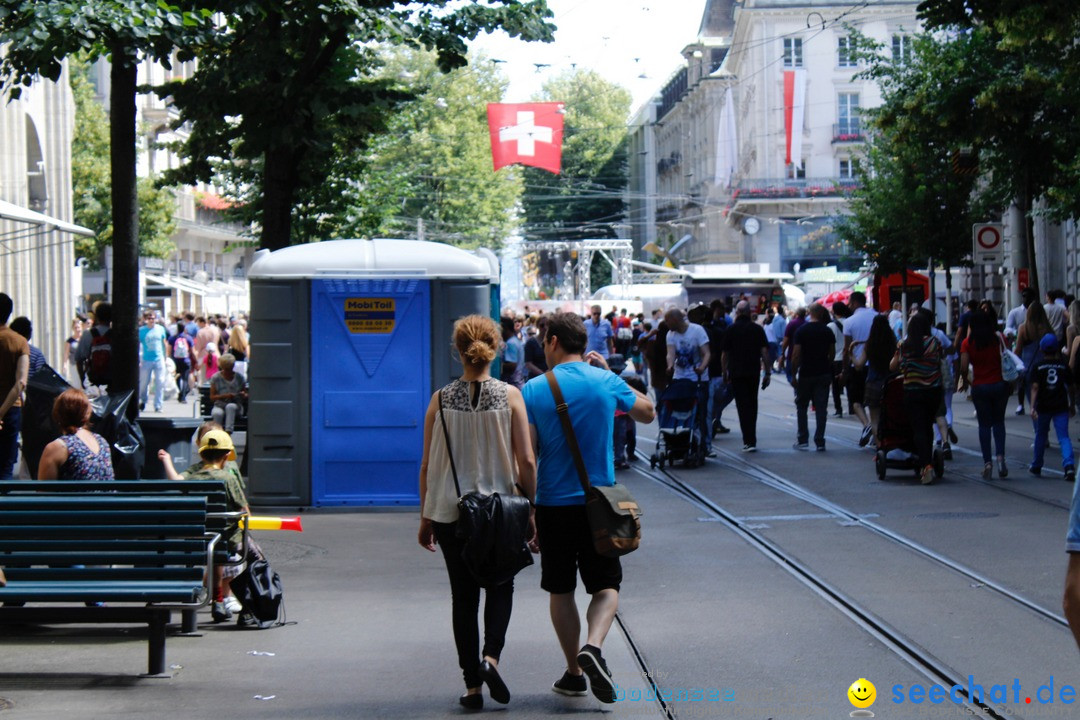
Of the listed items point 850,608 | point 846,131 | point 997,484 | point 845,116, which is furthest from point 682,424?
point 845,116

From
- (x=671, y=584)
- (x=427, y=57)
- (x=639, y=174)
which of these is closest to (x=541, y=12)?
(x=671, y=584)

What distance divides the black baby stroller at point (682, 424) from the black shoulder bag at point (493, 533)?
34.3 ft

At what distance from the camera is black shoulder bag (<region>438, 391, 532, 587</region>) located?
20.8ft

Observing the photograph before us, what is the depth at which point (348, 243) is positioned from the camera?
45.2ft

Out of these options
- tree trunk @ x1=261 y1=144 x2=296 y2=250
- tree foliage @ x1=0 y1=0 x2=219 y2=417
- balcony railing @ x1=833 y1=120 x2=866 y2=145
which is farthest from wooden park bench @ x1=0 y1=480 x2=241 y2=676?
balcony railing @ x1=833 y1=120 x2=866 y2=145

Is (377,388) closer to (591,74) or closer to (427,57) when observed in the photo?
(427,57)

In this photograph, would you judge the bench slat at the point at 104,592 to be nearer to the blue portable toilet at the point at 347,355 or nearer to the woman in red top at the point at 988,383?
the blue portable toilet at the point at 347,355

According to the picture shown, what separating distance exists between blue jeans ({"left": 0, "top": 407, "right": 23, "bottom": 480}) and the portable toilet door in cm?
269

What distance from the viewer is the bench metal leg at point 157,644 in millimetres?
7121

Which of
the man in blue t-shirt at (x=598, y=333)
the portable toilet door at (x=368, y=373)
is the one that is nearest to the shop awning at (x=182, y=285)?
the man in blue t-shirt at (x=598, y=333)

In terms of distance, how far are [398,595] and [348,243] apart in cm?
508

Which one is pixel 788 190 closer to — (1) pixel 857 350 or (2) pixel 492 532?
(1) pixel 857 350

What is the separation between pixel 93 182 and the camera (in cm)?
5081

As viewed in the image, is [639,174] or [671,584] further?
Answer: [639,174]
